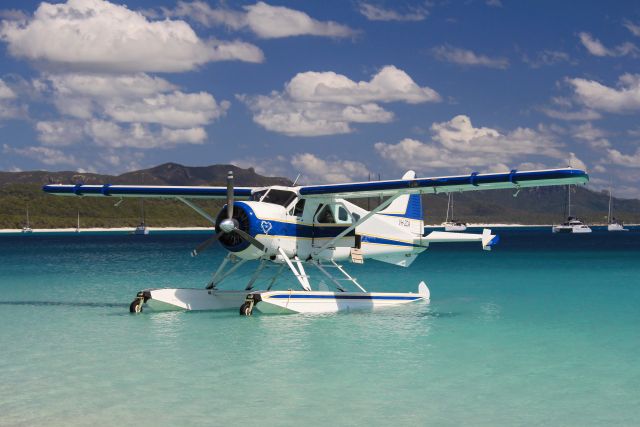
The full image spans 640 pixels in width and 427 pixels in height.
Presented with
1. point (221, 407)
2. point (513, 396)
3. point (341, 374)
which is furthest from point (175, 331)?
point (513, 396)

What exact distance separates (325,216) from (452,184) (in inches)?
131

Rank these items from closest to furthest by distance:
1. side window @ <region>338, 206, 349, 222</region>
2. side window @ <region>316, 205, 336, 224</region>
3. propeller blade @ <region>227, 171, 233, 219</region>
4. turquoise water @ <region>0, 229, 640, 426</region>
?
turquoise water @ <region>0, 229, 640, 426</region>
propeller blade @ <region>227, 171, 233, 219</region>
side window @ <region>316, 205, 336, 224</region>
side window @ <region>338, 206, 349, 222</region>

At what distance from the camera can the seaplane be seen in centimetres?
1553

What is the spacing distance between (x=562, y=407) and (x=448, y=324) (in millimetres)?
6978

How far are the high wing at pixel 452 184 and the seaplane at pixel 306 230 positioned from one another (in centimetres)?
2

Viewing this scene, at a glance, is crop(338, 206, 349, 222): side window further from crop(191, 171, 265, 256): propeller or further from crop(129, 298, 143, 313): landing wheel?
crop(129, 298, 143, 313): landing wheel

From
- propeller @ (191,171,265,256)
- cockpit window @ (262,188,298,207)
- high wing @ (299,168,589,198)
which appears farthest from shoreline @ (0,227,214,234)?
propeller @ (191,171,265,256)

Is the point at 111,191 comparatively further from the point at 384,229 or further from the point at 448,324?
the point at 448,324

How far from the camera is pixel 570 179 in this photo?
46.9ft

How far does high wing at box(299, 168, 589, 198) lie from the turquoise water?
2.81 m

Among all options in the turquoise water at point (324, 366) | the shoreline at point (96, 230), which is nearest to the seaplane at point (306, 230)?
the turquoise water at point (324, 366)

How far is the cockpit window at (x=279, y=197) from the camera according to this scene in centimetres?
1673

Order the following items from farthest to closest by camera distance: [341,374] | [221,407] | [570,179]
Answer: [570,179] < [341,374] < [221,407]

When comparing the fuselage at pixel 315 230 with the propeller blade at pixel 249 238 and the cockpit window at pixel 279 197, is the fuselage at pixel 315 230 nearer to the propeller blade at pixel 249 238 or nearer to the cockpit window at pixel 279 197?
the cockpit window at pixel 279 197
